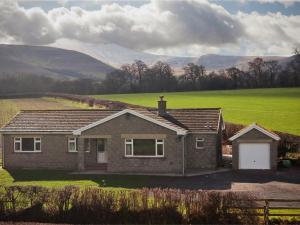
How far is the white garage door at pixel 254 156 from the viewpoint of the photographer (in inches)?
1344

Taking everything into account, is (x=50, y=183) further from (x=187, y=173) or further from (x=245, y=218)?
(x=245, y=218)

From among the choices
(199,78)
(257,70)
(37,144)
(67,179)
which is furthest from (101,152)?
(257,70)

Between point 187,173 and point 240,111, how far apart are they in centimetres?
3213

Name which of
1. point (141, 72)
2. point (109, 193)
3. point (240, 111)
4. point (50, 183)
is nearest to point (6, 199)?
point (109, 193)

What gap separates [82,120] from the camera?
37.4 meters

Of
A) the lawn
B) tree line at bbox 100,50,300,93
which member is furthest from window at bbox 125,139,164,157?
tree line at bbox 100,50,300,93

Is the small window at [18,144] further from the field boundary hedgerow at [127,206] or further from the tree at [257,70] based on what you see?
the tree at [257,70]

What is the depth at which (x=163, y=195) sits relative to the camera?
67.2 feet

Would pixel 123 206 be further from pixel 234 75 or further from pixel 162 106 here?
pixel 234 75

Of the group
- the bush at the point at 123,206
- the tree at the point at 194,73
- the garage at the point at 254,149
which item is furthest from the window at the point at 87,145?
the tree at the point at 194,73

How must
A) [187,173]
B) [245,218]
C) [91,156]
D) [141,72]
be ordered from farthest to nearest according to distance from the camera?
[141,72]
[91,156]
[187,173]
[245,218]

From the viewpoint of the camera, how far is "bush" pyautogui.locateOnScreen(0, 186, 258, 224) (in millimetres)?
20047

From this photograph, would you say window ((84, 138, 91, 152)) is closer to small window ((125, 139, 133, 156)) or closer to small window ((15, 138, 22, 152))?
small window ((125, 139, 133, 156))

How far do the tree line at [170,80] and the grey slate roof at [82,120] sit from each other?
5958cm
